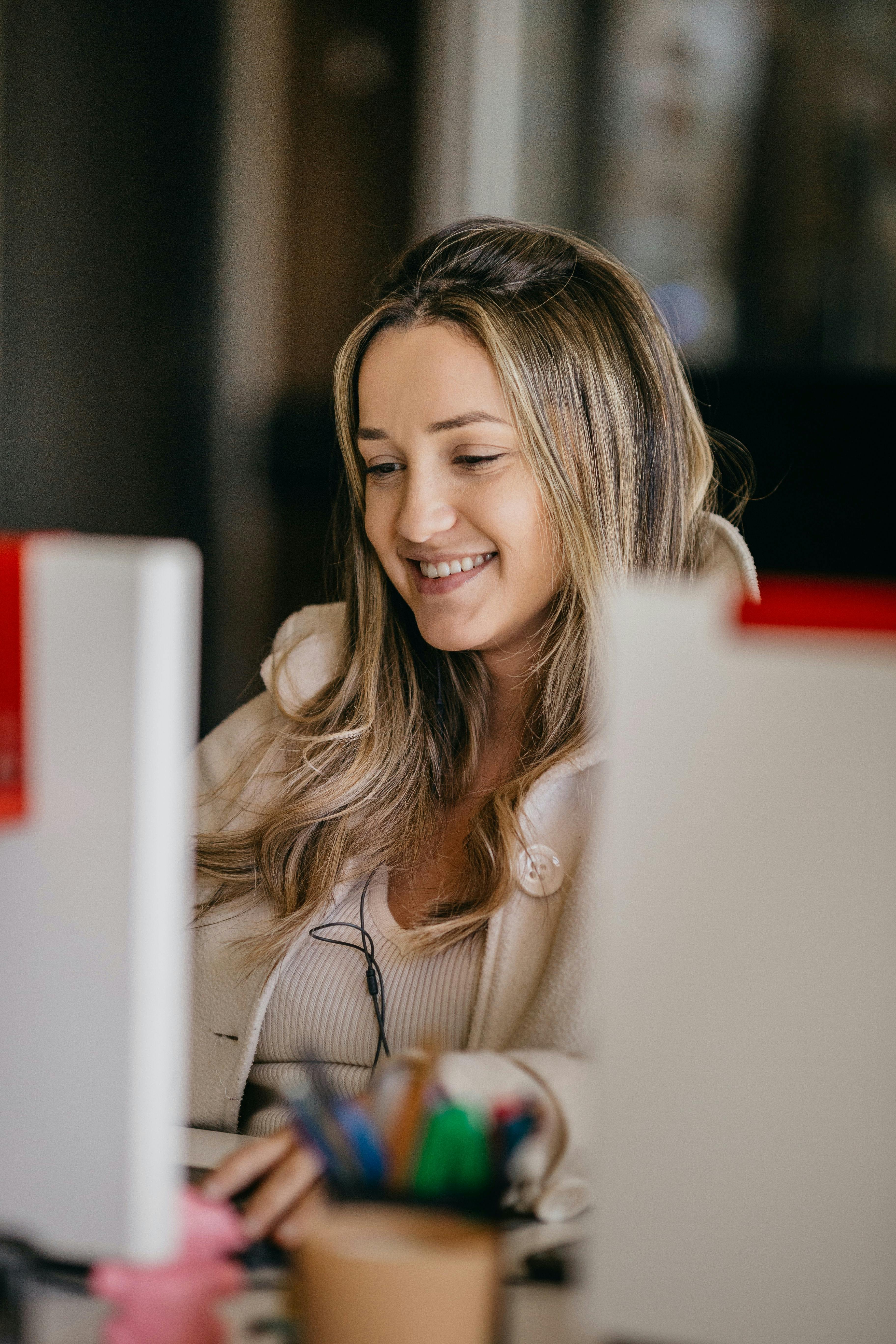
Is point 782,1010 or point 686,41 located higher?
point 686,41

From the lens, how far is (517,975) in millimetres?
1108

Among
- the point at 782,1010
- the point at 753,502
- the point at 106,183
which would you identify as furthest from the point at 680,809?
the point at 106,183

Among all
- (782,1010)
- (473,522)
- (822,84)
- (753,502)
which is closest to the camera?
(782,1010)

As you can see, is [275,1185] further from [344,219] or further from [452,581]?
[344,219]

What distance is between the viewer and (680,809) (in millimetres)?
536

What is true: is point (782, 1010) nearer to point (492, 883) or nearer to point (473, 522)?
point (492, 883)

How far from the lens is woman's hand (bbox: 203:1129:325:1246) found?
0.72 meters

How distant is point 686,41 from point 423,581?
66.4 inches

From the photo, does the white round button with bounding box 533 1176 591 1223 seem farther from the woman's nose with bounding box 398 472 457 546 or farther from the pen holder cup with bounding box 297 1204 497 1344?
the woman's nose with bounding box 398 472 457 546

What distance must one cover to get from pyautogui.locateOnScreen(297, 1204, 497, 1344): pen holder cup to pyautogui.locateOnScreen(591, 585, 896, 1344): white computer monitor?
2.4 inches

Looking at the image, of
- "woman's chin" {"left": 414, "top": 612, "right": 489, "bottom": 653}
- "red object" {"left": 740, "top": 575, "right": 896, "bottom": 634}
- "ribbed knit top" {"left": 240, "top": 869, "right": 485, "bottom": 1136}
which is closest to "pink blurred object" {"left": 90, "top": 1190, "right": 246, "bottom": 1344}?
"red object" {"left": 740, "top": 575, "right": 896, "bottom": 634}

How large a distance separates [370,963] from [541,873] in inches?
8.8

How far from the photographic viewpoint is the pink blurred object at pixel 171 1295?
583mm

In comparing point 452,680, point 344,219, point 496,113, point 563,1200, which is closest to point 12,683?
point 563,1200
